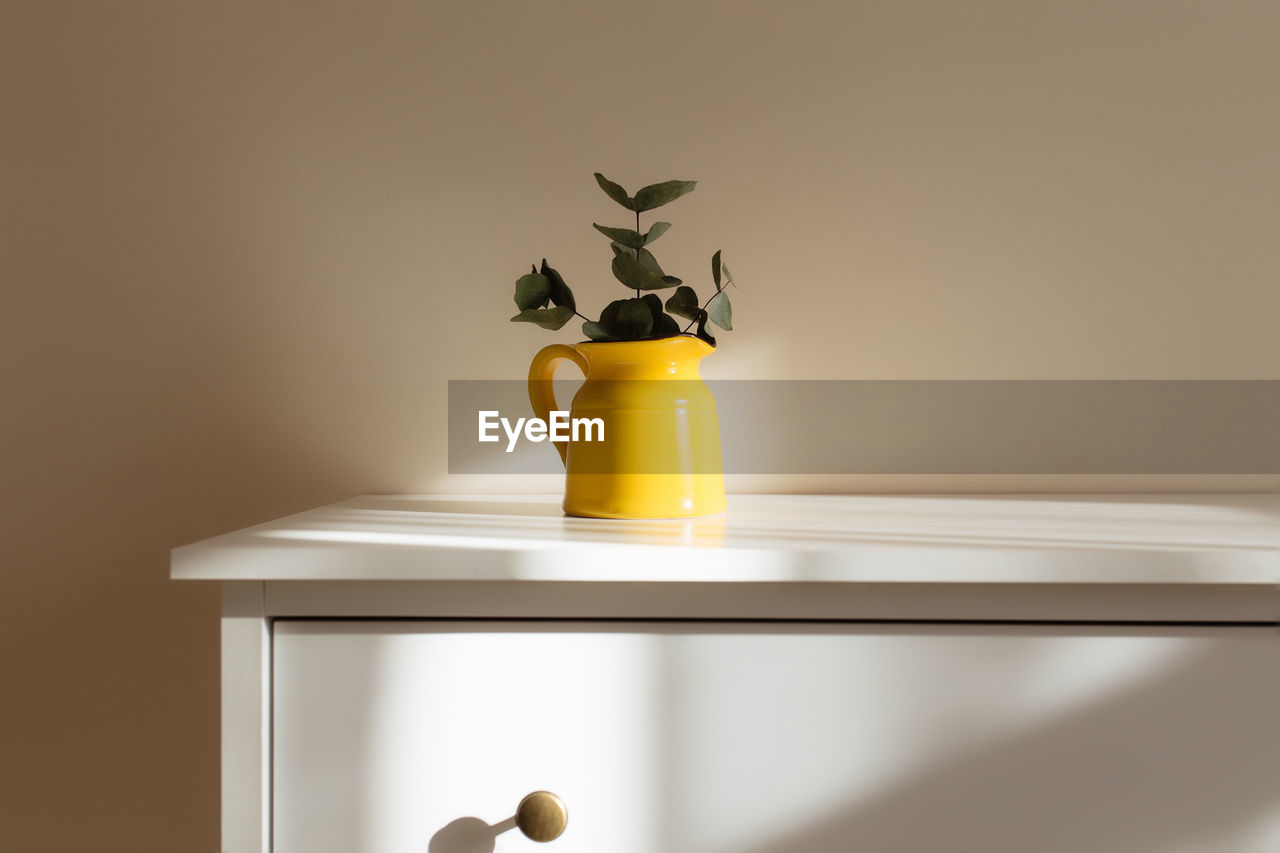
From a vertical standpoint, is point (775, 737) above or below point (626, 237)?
below

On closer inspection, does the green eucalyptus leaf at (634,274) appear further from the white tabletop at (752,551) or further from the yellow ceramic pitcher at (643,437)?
the white tabletop at (752,551)

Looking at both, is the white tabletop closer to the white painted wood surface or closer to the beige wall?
the white painted wood surface

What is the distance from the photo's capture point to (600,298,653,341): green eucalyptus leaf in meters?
0.73

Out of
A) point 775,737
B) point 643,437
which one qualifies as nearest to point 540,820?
point 775,737

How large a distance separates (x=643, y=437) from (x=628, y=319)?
100 mm

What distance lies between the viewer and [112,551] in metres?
1.01

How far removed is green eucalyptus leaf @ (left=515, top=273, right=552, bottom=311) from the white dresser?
0.25 m

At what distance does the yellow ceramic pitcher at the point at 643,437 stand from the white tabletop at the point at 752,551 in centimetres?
3

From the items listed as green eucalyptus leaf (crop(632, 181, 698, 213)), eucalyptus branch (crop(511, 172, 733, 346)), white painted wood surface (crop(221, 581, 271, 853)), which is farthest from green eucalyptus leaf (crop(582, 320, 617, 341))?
white painted wood surface (crop(221, 581, 271, 853))

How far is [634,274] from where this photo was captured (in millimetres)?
711

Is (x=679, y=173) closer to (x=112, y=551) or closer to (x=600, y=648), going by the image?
(x=600, y=648)

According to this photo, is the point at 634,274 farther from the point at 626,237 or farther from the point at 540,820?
the point at 540,820

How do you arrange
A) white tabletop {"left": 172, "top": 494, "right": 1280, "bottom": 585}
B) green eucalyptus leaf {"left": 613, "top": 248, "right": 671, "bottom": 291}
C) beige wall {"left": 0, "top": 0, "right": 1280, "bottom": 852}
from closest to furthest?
white tabletop {"left": 172, "top": 494, "right": 1280, "bottom": 585} → green eucalyptus leaf {"left": 613, "top": 248, "right": 671, "bottom": 291} → beige wall {"left": 0, "top": 0, "right": 1280, "bottom": 852}

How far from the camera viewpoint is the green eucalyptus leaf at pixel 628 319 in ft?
2.40
